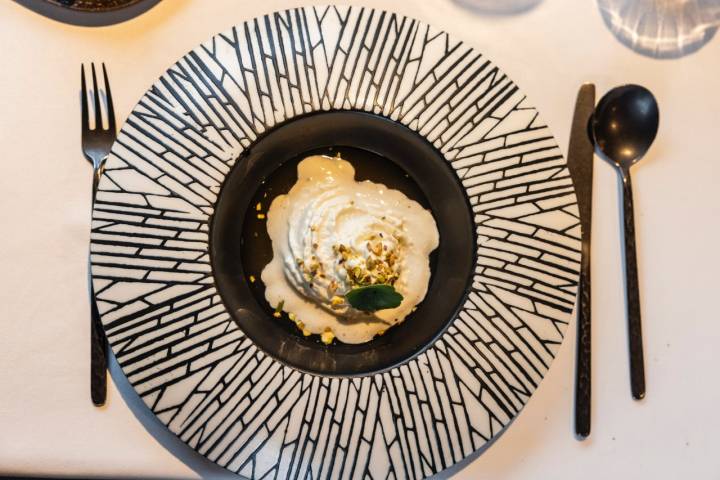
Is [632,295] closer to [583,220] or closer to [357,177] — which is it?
[583,220]

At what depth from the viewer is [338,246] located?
1007 millimetres

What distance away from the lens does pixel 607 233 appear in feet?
3.50

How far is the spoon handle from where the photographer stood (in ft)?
3.46

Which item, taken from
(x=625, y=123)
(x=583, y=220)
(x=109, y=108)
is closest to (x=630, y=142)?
(x=625, y=123)

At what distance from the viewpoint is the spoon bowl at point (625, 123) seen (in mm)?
1036

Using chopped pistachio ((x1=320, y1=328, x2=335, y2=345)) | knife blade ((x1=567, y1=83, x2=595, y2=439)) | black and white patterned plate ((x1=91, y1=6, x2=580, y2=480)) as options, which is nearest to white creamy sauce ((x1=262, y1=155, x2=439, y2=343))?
chopped pistachio ((x1=320, y1=328, x2=335, y2=345))

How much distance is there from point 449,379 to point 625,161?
48 centimetres

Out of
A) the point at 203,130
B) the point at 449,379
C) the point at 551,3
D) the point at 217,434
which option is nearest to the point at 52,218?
the point at 203,130

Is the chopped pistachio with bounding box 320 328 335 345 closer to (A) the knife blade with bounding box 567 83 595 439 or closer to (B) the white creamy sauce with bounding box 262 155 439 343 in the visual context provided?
(B) the white creamy sauce with bounding box 262 155 439 343

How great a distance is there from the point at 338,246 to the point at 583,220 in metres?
0.42

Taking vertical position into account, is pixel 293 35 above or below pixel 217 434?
above

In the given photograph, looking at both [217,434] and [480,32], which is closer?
[217,434]

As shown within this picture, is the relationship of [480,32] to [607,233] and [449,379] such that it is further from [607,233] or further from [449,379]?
[449,379]

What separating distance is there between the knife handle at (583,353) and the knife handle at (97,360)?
0.79 m
